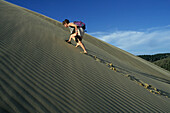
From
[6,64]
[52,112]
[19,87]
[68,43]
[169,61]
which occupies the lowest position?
[52,112]

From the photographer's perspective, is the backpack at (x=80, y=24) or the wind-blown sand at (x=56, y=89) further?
the backpack at (x=80, y=24)

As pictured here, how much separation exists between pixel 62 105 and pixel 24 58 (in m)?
1.82

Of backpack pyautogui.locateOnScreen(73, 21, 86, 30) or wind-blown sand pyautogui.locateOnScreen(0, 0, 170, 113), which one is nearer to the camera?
wind-blown sand pyautogui.locateOnScreen(0, 0, 170, 113)

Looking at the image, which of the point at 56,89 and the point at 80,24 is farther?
the point at 80,24

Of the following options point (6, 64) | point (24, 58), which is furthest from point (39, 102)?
point (24, 58)

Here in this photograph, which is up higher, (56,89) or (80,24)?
(80,24)

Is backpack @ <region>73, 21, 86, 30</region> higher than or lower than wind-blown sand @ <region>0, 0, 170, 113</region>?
higher

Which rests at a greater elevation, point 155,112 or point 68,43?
point 68,43

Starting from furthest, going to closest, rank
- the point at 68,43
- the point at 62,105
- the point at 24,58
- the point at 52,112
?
1. the point at 68,43
2. the point at 24,58
3. the point at 62,105
4. the point at 52,112

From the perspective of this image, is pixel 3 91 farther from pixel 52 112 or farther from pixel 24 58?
pixel 24 58

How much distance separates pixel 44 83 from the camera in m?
3.26

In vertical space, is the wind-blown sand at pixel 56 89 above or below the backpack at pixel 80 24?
below

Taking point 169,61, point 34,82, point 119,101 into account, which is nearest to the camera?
point 34,82

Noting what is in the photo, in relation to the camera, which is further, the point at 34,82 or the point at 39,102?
the point at 34,82
